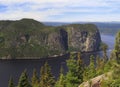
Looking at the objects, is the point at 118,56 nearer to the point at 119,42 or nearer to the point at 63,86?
the point at 119,42

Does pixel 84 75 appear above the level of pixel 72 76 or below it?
below

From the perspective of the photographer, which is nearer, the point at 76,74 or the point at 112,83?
the point at 112,83

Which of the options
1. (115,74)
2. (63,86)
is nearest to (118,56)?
(115,74)

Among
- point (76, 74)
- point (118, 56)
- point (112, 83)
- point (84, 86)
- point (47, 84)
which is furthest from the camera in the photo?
point (47, 84)

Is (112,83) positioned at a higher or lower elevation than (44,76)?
higher

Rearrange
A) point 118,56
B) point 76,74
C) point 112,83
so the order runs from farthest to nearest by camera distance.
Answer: point 76,74 < point 118,56 < point 112,83

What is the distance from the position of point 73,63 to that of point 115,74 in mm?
33618

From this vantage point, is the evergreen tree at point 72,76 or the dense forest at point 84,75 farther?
the evergreen tree at point 72,76

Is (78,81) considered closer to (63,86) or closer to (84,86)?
(63,86)

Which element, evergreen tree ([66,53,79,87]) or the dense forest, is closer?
the dense forest

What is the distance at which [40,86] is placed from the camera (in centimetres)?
9694

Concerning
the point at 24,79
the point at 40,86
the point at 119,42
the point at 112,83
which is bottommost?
the point at 40,86

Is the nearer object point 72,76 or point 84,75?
point 72,76

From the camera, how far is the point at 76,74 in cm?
7212
